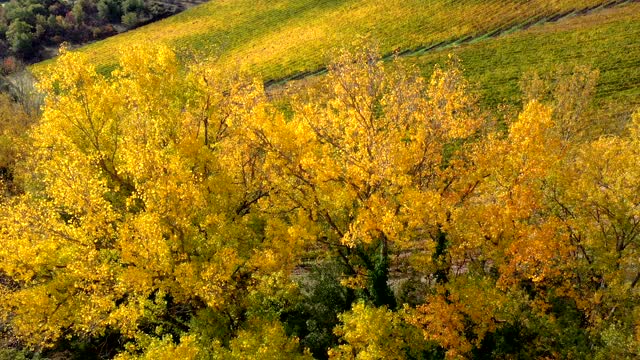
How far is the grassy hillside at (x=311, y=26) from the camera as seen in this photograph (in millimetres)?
69000

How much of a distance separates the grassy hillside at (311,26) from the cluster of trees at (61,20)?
14.6 ft

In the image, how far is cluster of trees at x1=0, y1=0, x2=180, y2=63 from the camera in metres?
81.6

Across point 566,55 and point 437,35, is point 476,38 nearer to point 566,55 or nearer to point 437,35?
point 437,35

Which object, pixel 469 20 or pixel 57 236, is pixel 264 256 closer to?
pixel 57 236

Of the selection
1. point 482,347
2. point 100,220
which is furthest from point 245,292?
point 482,347

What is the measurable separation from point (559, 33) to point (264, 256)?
5897 cm

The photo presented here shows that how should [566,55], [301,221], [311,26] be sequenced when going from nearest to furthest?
[301,221] → [566,55] → [311,26]

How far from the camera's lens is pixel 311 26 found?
8069cm

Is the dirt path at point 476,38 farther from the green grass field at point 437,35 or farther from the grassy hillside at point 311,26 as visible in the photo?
the grassy hillside at point 311,26

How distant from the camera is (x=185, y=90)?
22.9 meters

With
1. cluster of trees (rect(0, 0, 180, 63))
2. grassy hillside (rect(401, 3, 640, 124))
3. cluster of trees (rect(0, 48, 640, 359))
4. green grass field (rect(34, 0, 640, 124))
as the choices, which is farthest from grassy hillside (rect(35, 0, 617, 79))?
cluster of trees (rect(0, 48, 640, 359))

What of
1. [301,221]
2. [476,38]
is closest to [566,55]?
[476,38]

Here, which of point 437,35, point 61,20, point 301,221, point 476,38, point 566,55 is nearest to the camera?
point 301,221

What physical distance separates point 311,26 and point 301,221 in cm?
6551
